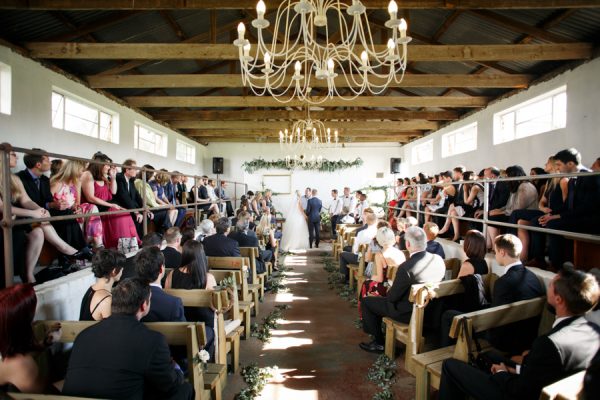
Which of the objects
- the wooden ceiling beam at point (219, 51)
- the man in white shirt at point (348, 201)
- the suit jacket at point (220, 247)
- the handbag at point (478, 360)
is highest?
the wooden ceiling beam at point (219, 51)

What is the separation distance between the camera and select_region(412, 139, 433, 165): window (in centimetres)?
1261

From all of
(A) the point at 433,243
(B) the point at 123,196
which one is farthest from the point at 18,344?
(A) the point at 433,243

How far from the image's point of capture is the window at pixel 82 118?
20.8ft

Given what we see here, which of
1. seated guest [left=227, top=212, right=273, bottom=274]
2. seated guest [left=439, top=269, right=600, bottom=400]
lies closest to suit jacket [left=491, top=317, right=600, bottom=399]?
seated guest [left=439, top=269, right=600, bottom=400]

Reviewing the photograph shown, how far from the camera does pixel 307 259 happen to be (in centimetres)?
877

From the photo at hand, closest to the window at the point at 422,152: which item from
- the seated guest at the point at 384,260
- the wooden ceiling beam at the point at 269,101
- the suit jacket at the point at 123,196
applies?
the wooden ceiling beam at the point at 269,101

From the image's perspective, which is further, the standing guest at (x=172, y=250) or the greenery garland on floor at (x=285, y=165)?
the greenery garland on floor at (x=285, y=165)

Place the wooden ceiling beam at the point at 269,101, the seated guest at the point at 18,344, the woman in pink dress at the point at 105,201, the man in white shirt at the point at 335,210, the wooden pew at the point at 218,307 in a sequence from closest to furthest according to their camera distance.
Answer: the seated guest at the point at 18,344, the wooden pew at the point at 218,307, the woman in pink dress at the point at 105,201, the wooden ceiling beam at the point at 269,101, the man in white shirt at the point at 335,210

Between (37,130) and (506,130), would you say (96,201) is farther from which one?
(506,130)

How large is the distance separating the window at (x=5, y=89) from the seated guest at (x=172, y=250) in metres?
3.53

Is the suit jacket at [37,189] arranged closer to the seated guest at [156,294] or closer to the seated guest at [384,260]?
the seated guest at [156,294]

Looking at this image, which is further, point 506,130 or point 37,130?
point 506,130

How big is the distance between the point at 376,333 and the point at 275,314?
149 centimetres

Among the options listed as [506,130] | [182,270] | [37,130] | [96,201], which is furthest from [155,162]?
[506,130]
